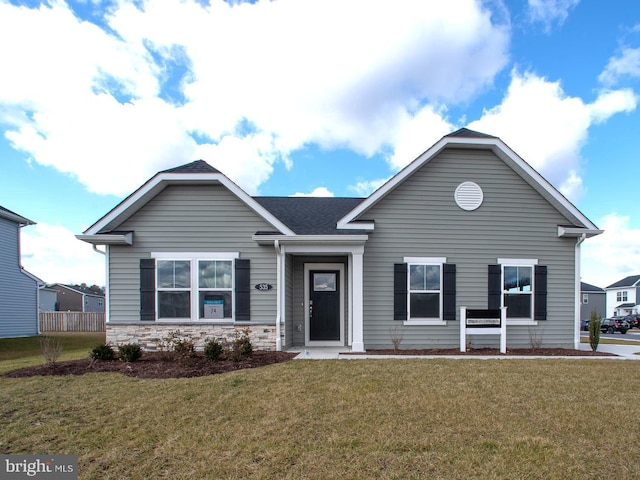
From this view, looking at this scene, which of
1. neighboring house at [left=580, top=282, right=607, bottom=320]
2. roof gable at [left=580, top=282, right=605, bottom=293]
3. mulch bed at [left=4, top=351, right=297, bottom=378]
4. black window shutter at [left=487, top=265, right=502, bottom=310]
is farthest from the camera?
roof gable at [left=580, top=282, right=605, bottom=293]

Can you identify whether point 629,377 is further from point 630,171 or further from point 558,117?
point 630,171

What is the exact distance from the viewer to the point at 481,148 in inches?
405

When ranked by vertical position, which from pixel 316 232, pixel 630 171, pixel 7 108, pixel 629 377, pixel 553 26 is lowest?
pixel 629 377

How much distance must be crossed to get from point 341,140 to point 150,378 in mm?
11846

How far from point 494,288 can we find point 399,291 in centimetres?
262

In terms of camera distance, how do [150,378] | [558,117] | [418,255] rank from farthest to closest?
1. [558,117]
2. [418,255]
3. [150,378]

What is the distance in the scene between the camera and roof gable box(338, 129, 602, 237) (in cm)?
1005

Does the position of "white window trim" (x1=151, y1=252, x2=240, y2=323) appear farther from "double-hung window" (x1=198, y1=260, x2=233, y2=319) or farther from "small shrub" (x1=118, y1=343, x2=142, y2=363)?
"small shrub" (x1=118, y1=343, x2=142, y2=363)

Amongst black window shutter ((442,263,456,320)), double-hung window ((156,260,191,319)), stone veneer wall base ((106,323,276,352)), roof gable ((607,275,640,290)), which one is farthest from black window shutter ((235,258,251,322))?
roof gable ((607,275,640,290))

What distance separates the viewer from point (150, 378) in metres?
6.89

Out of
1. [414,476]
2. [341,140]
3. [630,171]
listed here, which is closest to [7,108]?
[341,140]

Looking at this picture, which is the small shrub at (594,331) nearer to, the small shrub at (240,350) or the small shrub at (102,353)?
the small shrub at (240,350)

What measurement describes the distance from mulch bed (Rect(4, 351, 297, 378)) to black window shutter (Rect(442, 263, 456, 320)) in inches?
172

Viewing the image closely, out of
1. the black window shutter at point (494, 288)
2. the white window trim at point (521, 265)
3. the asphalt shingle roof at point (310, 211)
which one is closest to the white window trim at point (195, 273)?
the asphalt shingle roof at point (310, 211)
